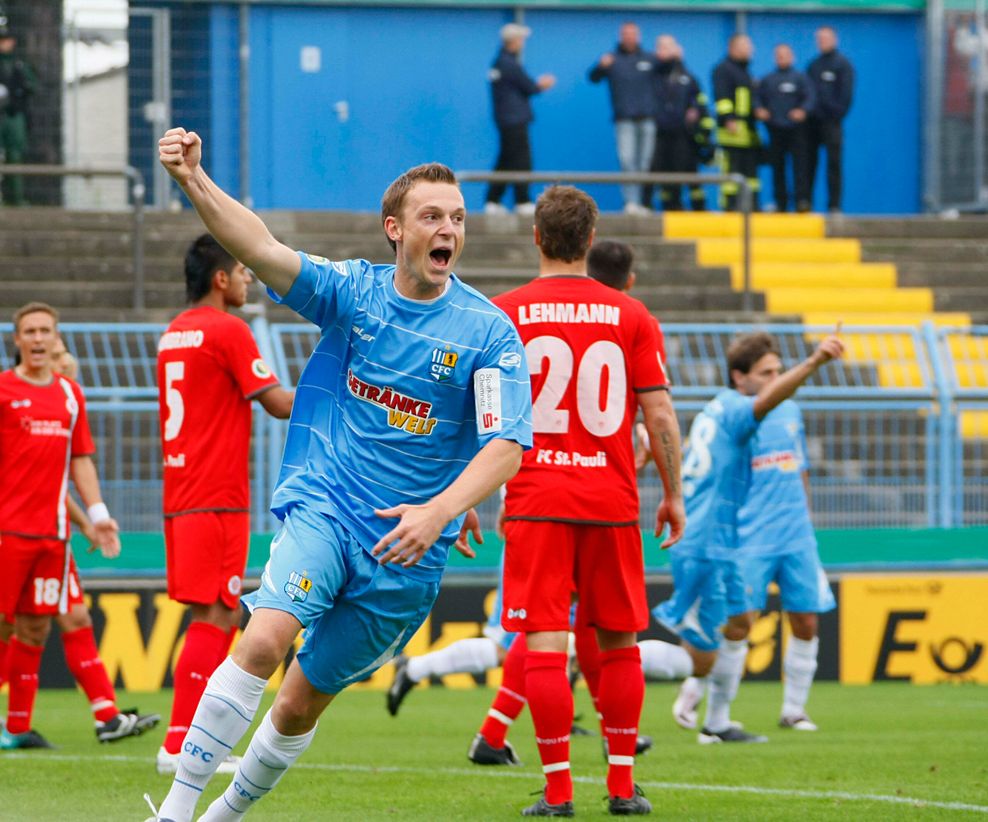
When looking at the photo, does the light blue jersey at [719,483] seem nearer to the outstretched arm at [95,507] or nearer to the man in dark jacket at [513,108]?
the outstretched arm at [95,507]

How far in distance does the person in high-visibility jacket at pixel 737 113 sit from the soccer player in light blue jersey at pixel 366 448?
15914mm

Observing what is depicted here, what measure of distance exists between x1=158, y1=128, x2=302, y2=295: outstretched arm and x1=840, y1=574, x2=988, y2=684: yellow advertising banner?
884 cm

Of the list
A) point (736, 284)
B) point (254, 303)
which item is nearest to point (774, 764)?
point (254, 303)

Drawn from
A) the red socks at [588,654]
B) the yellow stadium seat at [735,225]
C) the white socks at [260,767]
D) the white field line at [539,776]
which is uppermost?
the yellow stadium seat at [735,225]

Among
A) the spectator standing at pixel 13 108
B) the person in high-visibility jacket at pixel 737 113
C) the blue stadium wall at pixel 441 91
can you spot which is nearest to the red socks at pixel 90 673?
the spectator standing at pixel 13 108

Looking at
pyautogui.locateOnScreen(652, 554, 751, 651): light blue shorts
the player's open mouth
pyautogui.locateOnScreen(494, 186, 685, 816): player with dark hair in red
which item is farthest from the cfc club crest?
pyautogui.locateOnScreen(652, 554, 751, 651): light blue shorts

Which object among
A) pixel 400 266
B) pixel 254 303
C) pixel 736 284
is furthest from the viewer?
pixel 736 284

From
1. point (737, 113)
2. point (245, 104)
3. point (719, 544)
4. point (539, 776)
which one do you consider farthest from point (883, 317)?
point (539, 776)

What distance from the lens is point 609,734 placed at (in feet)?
23.4

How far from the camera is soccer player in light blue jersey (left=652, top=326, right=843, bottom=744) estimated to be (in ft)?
31.8

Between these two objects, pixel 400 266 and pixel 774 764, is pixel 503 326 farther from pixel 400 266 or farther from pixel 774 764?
pixel 774 764

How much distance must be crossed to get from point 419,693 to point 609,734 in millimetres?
6108

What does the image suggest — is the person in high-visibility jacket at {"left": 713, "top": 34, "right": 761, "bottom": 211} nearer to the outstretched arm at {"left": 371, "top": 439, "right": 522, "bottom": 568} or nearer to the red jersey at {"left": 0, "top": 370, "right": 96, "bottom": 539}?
the red jersey at {"left": 0, "top": 370, "right": 96, "bottom": 539}

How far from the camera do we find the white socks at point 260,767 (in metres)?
5.75
